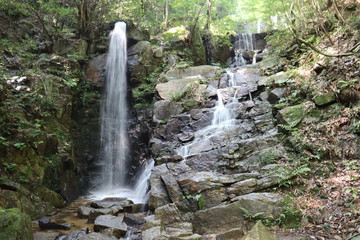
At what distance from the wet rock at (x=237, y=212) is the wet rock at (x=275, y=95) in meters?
4.93

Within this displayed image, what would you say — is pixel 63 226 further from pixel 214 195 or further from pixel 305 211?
pixel 305 211

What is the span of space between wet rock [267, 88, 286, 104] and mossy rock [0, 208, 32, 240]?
8396 mm

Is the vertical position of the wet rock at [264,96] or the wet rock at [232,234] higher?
the wet rock at [264,96]

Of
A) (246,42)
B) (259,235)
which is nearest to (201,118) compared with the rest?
(259,235)

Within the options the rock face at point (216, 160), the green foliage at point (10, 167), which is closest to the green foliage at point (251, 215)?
the rock face at point (216, 160)

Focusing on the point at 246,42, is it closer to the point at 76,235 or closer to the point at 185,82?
the point at 185,82

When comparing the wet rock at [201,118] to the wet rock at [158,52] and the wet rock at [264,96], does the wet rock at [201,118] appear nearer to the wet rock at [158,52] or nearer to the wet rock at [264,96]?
the wet rock at [264,96]

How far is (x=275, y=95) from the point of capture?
9.36 metres

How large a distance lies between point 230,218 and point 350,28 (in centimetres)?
744

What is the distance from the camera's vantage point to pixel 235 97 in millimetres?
10719

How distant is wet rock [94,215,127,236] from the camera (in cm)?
550

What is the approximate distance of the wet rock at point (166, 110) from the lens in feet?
35.3

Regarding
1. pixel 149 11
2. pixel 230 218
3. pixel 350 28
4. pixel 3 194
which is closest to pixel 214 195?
pixel 230 218

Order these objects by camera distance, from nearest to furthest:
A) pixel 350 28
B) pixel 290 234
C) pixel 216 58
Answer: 1. pixel 290 234
2. pixel 350 28
3. pixel 216 58
